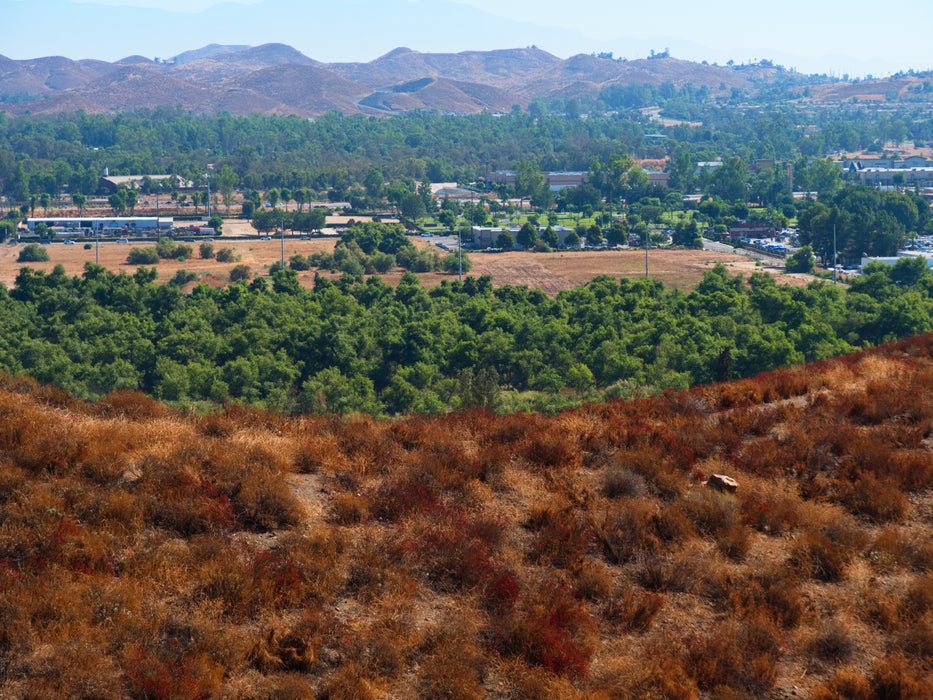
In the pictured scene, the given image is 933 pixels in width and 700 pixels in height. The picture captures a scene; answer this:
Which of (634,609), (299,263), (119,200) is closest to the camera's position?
(634,609)

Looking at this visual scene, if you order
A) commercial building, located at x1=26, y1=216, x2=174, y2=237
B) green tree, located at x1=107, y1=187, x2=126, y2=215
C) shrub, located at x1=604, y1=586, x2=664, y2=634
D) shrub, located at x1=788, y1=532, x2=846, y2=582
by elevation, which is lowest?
commercial building, located at x1=26, y1=216, x2=174, y2=237

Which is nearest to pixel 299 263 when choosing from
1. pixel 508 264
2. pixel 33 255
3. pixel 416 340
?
pixel 508 264

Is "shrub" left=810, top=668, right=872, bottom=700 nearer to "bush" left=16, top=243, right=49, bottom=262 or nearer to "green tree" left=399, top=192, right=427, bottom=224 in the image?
"bush" left=16, top=243, right=49, bottom=262

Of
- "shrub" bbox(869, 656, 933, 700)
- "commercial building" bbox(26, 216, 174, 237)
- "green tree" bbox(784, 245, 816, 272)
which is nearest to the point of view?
"shrub" bbox(869, 656, 933, 700)

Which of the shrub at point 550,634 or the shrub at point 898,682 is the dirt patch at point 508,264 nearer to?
the shrub at point 550,634

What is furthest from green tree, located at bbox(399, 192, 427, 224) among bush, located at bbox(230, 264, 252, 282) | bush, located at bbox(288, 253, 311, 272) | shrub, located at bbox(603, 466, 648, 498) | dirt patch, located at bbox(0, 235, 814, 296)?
shrub, located at bbox(603, 466, 648, 498)

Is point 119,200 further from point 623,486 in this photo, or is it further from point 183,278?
point 623,486

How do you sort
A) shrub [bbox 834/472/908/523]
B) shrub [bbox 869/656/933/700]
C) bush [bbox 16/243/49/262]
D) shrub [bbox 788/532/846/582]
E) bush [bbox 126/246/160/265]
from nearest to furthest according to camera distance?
shrub [bbox 869/656/933/700] < shrub [bbox 788/532/846/582] < shrub [bbox 834/472/908/523] < bush [bbox 126/246/160/265] < bush [bbox 16/243/49/262]
